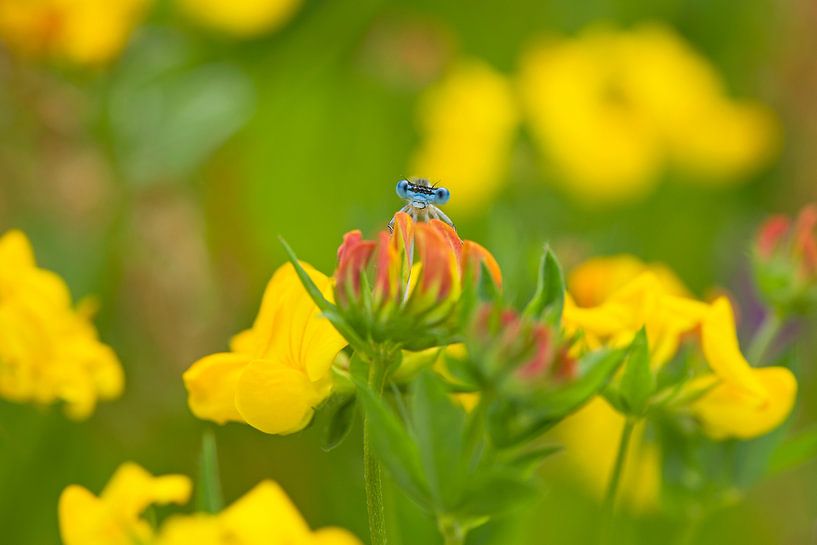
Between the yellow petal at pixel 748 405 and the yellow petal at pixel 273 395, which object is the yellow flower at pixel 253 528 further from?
the yellow petal at pixel 748 405

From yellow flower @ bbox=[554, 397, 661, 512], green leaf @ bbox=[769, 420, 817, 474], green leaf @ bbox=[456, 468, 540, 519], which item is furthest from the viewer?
yellow flower @ bbox=[554, 397, 661, 512]

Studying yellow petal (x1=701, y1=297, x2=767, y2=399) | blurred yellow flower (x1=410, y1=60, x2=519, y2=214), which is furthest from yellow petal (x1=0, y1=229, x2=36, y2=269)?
blurred yellow flower (x1=410, y1=60, x2=519, y2=214)

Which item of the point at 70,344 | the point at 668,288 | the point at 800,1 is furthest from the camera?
the point at 800,1

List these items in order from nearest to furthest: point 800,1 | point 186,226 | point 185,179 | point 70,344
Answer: point 70,344, point 186,226, point 185,179, point 800,1

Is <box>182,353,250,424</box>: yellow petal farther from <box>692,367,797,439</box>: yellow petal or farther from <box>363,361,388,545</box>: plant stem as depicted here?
<box>692,367,797,439</box>: yellow petal

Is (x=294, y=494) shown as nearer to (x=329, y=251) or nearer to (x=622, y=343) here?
(x=329, y=251)

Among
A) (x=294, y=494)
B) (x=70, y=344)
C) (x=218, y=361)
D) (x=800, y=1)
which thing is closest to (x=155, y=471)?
(x=294, y=494)
